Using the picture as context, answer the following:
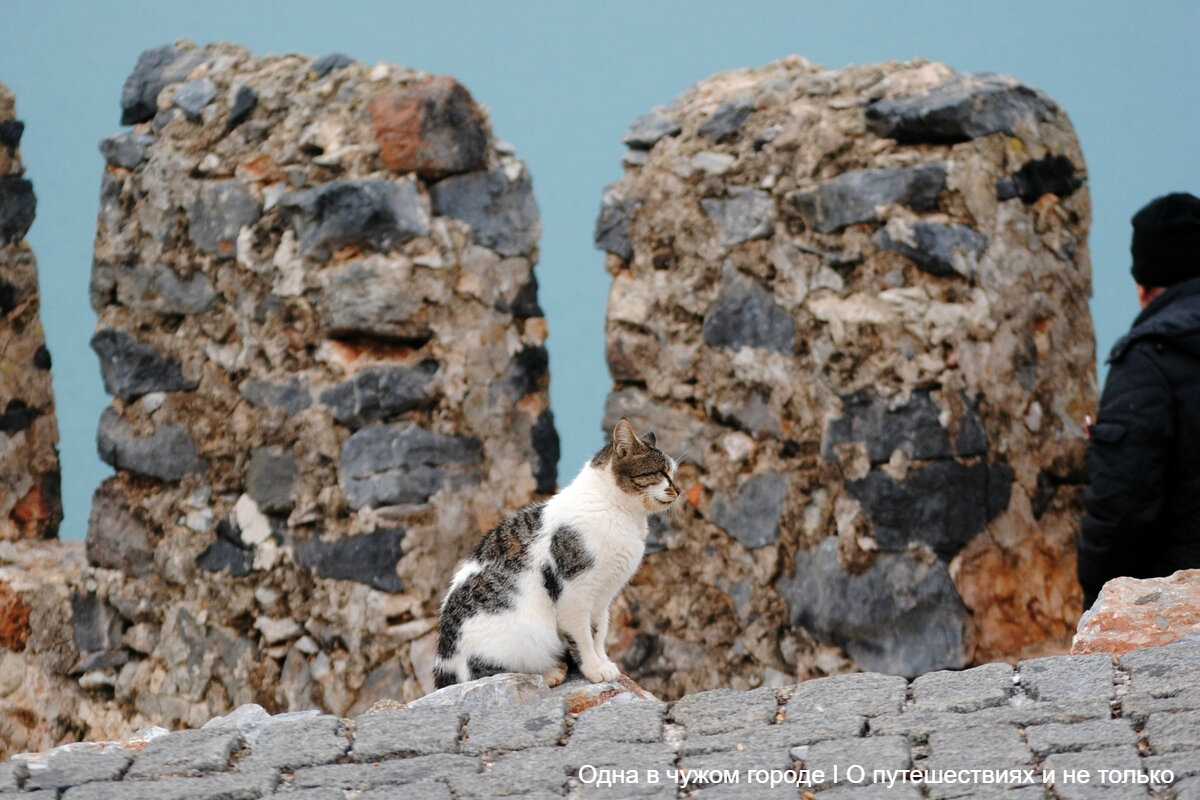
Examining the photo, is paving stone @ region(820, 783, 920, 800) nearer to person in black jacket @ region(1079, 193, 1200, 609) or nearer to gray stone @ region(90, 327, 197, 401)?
person in black jacket @ region(1079, 193, 1200, 609)

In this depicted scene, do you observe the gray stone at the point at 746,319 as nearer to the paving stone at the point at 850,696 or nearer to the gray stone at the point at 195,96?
the gray stone at the point at 195,96

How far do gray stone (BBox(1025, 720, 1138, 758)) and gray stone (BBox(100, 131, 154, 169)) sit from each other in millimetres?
4873

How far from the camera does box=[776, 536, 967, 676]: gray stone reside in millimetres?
5504

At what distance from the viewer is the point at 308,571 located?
5918mm

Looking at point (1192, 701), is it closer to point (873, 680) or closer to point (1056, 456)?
point (873, 680)

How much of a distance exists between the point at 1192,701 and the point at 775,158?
11.0ft

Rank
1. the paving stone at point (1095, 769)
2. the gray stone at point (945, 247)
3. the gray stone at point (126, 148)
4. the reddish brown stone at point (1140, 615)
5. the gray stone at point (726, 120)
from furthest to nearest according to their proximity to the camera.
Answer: the gray stone at point (126, 148), the gray stone at point (726, 120), the gray stone at point (945, 247), the reddish brown stone at point (1140, 615), the paving stone at point (1095, 769)

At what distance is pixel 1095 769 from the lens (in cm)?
279

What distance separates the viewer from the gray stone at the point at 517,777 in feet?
9.83

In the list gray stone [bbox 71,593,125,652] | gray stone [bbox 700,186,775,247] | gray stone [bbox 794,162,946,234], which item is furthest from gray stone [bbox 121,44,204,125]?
gray stone [bbox 794,162,946,234]

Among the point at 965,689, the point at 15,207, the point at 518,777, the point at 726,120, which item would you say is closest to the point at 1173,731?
the point at 965,689

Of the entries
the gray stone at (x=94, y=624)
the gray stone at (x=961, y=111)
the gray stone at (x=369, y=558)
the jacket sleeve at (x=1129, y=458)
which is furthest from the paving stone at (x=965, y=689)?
the gray stone at (x=94, y=624)

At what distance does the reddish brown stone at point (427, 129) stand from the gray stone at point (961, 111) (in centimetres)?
162

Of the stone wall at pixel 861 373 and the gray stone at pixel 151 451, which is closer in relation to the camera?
the stone wall at pixel 861 373
